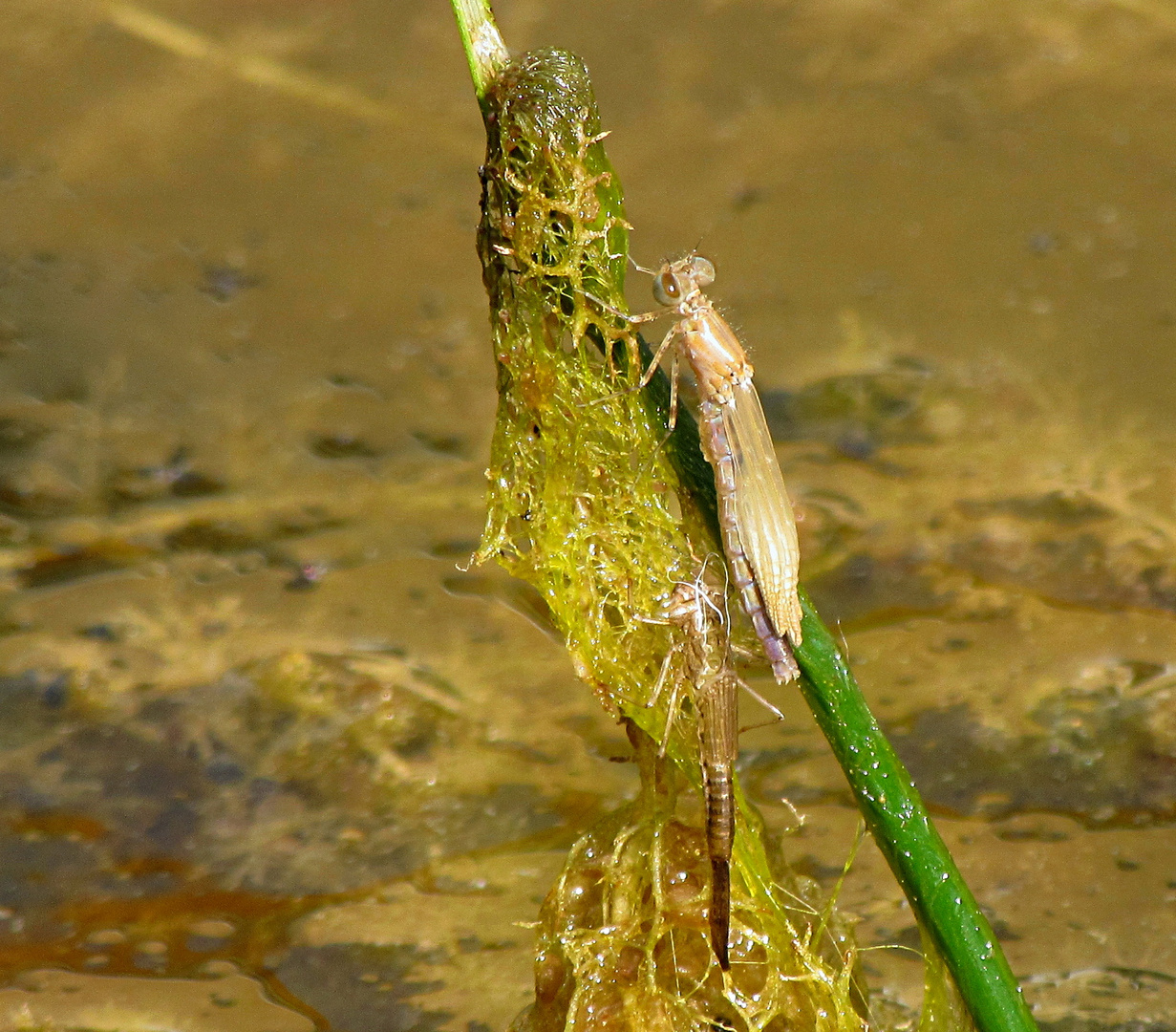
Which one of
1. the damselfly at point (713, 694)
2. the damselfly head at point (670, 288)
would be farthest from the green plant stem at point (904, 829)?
the damselfly head at point (670, 288)

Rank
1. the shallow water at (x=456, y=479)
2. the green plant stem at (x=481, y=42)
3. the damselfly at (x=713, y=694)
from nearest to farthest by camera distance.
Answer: the green plant stem at (x=481, y=42) → the damselfly at (x=713, y=694) → the shallow water at (x=456, y=479)

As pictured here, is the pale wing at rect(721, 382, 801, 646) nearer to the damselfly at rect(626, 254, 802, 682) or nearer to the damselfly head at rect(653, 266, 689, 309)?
the damselfly at rect(626, 254, 802, 682)

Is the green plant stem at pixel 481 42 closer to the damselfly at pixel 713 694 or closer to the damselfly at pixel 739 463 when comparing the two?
the damselfly at pixel 739 463

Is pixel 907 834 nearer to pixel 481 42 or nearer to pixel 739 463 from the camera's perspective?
pixel 739 463

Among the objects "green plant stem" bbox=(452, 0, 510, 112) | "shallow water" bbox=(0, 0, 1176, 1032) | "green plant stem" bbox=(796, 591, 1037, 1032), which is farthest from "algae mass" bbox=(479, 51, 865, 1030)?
"shallow water" bbox=(0, 0, 1176, 1032)

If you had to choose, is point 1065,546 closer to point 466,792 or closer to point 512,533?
point 466,792

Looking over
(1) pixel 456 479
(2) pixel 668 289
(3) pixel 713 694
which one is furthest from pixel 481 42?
(1) pixel 456 479
